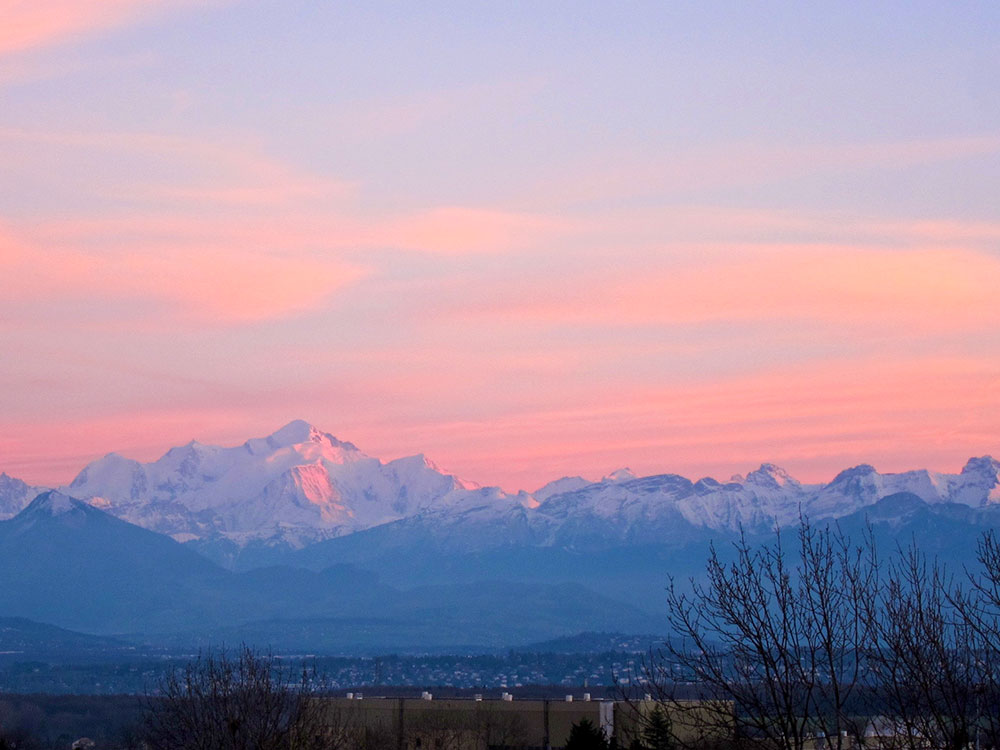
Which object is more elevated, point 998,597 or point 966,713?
point 998,597

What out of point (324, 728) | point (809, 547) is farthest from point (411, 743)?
point (809, 547)

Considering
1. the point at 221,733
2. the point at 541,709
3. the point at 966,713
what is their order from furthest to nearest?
1. the point at 541,709
2. the point at 221,733
3. the point at 966,713

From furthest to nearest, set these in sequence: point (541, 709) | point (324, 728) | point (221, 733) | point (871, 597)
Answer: point (541, 709), point (324, 728), point (221, 733), point (871, 597)

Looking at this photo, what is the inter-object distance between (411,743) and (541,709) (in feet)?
51.6

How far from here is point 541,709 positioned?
114438mm

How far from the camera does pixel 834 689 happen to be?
2666cm

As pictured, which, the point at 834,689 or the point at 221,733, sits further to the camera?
the point at 221,733

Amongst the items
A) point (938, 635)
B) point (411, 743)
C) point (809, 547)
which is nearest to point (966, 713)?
point (938, 635)

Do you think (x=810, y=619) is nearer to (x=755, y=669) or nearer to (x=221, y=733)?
(x=755, y=669)

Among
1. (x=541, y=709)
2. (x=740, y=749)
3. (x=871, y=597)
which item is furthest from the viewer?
(x=541, y=709)

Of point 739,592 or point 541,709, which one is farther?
point 541,709

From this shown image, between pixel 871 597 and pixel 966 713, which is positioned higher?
pixel 871 597

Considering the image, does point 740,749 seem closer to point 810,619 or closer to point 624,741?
point 810,619

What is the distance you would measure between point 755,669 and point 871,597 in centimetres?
291
